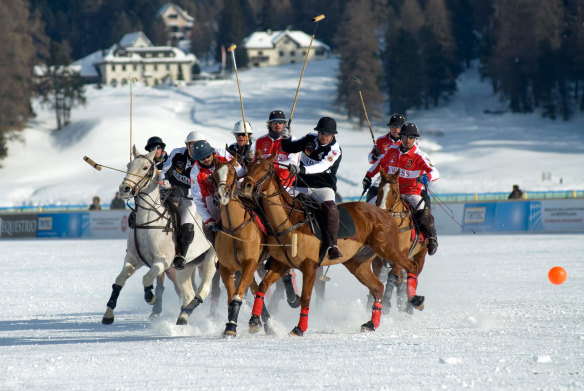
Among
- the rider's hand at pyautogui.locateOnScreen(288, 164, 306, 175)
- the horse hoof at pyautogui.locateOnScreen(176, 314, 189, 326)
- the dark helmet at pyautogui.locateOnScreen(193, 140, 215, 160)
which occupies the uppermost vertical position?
the dark helmet at pyautogui.locateOnScreen(193, 140, 215, 160)

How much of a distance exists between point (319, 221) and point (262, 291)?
100cm

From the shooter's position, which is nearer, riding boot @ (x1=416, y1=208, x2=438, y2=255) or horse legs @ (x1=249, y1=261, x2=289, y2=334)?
horse legs @ (x1=249, y1=261, x2=289, y2=334)

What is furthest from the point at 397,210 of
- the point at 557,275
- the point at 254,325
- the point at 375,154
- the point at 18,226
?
the point at 18,226

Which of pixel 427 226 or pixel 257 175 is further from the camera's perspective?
pixel 427 226

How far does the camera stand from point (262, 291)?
9.64 m

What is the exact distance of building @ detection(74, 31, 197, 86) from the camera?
126 metres

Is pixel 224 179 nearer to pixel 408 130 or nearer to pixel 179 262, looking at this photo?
pixel 179 262

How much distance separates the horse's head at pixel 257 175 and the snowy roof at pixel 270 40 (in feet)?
399

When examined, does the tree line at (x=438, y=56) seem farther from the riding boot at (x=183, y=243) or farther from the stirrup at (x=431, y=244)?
the stirrup at (x=431, y=244)

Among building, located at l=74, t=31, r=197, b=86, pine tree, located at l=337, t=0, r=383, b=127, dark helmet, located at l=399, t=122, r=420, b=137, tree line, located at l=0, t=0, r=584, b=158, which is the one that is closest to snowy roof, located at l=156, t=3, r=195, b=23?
building, located at l=74, t=31, r=197, b=86

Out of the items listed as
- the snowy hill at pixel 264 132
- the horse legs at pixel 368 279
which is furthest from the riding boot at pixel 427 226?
the snowy hill at pixel 264 132

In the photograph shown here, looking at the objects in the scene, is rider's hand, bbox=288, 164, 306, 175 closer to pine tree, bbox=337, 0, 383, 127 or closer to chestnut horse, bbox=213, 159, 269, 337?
chestnut horse, bbox=213, 159, 269, 337

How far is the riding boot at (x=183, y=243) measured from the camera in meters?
11.2

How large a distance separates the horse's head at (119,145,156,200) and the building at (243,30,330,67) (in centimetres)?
11866
